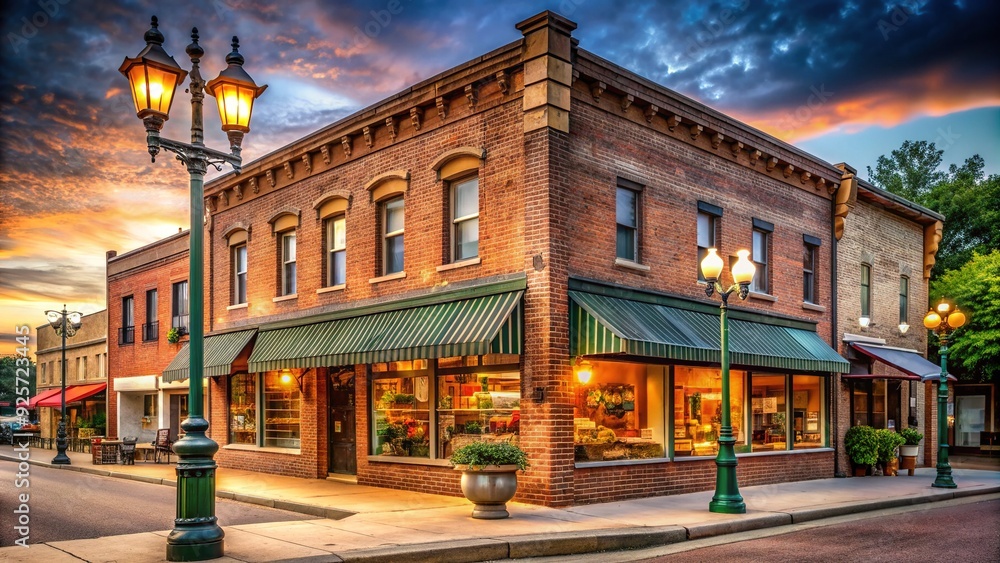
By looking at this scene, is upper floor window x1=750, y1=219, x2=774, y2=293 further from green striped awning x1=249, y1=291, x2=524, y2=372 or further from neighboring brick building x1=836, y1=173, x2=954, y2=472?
green striped awning x1=249, y1=291, x2=524, y2=372

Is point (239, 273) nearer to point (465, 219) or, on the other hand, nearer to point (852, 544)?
point (465, 219)

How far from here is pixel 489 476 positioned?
12.1 meters

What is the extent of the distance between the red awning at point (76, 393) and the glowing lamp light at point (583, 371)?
83.1 feet

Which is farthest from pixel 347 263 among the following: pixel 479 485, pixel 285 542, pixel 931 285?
pixel 931 285

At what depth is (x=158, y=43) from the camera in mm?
9555

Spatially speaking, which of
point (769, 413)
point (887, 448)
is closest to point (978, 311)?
→ point (887, 448)

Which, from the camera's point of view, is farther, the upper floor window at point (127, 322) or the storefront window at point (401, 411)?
the upper floor window at point (127, 322)

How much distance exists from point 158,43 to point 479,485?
23.8ft

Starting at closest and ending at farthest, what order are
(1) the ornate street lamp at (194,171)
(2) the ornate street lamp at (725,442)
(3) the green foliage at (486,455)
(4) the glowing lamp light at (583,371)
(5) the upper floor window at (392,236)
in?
(1) the ornate street lamp at (194,171) < (3) the green foliage at (486,455) < (2) the ornate street lamp at (725,442) < (4) the glowing lamp light at (583,371) < (5) the upper floor window at (392,236)

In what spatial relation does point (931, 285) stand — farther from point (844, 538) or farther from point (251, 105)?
point (251, 105)

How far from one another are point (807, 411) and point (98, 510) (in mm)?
15521

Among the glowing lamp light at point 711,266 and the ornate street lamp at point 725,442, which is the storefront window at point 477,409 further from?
the glowing lamp light at point 711,266

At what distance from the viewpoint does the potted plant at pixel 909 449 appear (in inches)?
864

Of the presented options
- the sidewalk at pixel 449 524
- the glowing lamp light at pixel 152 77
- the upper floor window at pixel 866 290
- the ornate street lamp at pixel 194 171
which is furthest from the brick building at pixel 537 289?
the glowing lamp light at pixel 152 77
